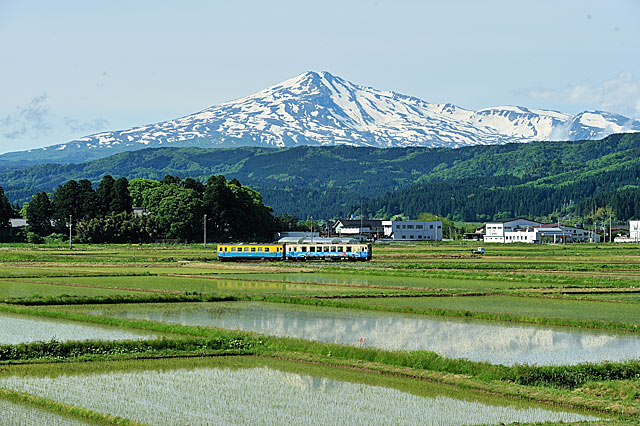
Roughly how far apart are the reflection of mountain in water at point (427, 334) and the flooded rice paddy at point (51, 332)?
2.75m

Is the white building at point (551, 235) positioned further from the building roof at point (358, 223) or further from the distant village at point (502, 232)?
the building roof at point (358, 223)

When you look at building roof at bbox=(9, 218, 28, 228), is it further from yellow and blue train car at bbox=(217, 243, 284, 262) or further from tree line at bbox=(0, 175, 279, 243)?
yellow and blue train car at bbox=(217, 243, 284, 262)

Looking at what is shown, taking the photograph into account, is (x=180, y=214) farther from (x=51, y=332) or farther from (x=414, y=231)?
(x=51, y=332)

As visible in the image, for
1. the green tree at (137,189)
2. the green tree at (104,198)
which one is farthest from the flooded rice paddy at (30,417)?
the green tree at (137,189)

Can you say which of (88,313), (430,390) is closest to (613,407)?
(430,390)

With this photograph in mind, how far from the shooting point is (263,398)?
A: 674 inches

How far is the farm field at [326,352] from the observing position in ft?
54.1

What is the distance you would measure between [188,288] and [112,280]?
6.90 meters

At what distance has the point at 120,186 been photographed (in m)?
112

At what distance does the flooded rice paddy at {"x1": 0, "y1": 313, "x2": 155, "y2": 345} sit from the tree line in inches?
2892

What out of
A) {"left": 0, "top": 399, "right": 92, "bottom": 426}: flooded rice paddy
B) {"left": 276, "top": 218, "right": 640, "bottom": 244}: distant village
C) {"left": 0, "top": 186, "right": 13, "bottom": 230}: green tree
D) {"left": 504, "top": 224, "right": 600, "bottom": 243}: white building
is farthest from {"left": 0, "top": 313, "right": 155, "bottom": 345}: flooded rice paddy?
{"left": 504, "top": 224, "right": 600, "bottom": 243}: white building

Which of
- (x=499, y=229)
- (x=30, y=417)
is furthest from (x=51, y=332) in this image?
(x=499, y=229)

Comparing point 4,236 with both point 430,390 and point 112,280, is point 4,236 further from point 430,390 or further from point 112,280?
point 430,390

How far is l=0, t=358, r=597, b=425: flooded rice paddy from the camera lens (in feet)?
51.8
